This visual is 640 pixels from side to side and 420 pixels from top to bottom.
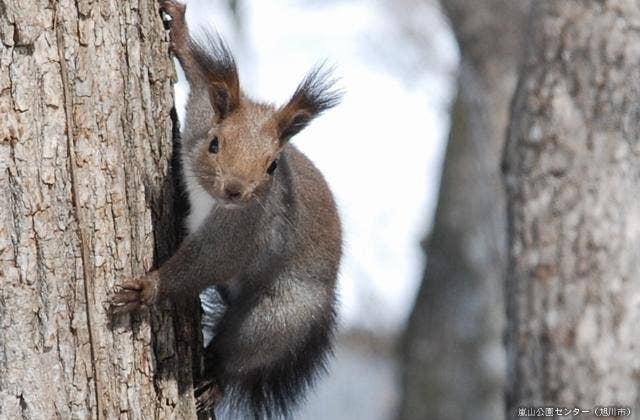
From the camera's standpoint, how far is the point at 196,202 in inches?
121

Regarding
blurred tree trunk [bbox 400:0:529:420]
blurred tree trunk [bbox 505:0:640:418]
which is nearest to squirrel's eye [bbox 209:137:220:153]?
blurred tree trunk [bbox 505:0:640:418]

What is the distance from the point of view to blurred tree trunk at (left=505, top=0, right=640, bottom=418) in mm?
3932

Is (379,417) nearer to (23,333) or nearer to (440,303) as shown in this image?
(440,303)

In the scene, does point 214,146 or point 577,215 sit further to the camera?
point 577,215

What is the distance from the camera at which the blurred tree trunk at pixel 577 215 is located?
12.9 feet

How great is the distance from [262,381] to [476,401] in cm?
422

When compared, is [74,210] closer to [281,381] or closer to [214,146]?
[214,146]

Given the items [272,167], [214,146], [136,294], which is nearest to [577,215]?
[272,167]

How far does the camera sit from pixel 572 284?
4.00 meters

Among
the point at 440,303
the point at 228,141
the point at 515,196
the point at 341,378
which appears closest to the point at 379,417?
the point at 341,378

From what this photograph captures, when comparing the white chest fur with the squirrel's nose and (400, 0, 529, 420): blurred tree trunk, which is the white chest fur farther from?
(400, 0, 529, 420): blurred tree trunk

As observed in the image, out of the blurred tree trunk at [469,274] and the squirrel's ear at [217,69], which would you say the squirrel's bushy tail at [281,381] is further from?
the blurred tree trunk at [469,274]

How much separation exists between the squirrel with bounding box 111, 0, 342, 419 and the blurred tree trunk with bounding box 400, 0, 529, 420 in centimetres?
377

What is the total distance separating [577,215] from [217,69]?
1526mm
